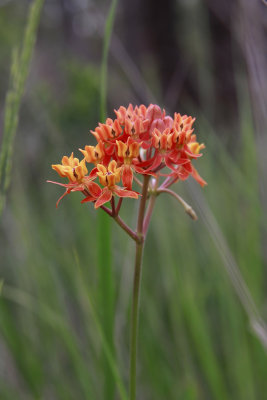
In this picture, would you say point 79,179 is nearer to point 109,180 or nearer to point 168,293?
point 109,180

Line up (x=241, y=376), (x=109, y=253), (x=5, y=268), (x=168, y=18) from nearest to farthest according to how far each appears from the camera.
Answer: (x=109, y=253) → (x=241, y=376) → (x=5, y=268) → (x=168, y=18)

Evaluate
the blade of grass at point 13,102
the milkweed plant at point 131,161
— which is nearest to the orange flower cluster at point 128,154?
the milkweed plant at point 131,161

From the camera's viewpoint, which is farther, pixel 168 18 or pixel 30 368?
pixel 168 18

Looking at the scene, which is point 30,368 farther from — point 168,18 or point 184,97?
point 168,18

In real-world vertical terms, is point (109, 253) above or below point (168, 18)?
below

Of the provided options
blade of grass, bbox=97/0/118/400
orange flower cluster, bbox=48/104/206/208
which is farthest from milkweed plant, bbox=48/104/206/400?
blade of grass, bbox=97/0/118/400

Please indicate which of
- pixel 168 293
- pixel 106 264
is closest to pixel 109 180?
pixel 106 264

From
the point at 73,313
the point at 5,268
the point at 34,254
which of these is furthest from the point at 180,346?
the point at 5,268
